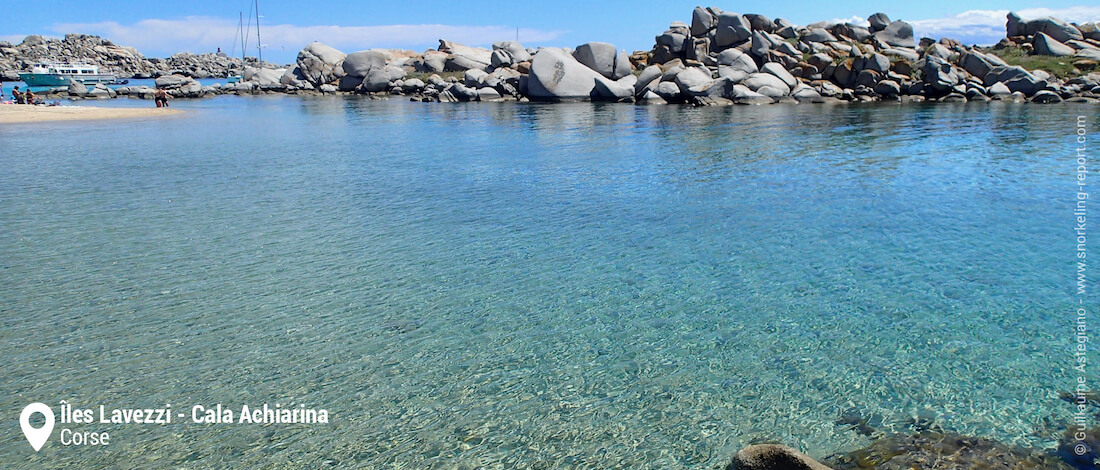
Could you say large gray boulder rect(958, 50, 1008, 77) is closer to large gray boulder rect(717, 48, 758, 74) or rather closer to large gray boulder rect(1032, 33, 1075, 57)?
large gray boulder rect(1032, 33, 1075, 57)

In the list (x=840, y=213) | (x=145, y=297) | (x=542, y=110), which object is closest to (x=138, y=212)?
(x=145, y=297)

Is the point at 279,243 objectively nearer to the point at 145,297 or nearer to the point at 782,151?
the point at 145,297

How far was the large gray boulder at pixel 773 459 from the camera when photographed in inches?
180

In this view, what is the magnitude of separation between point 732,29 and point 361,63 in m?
46.1

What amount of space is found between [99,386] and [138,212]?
345 inches

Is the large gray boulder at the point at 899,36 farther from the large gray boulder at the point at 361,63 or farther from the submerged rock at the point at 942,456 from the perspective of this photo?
the submerged rock at the point at 942,456

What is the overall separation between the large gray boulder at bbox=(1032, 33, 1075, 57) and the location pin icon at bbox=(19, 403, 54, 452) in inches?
3171

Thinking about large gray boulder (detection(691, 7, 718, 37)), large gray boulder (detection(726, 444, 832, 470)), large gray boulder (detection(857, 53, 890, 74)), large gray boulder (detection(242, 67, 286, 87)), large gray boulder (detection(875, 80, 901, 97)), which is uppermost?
large gray boulder (detection(691, 7, 718, 37))

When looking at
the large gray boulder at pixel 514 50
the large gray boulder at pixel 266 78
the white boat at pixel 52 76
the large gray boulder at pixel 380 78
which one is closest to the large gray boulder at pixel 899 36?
the large gray boulder at pixel 514 50

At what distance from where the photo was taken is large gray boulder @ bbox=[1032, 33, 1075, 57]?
63.0 metres

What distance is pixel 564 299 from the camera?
9.12 metres

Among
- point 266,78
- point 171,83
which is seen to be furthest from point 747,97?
point 171,83

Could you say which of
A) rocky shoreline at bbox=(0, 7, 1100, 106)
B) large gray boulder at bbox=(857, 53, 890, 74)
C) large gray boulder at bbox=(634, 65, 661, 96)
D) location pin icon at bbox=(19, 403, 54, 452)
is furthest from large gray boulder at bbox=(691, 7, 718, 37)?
location pin icon at bbox=(19, 403, 54, 452)

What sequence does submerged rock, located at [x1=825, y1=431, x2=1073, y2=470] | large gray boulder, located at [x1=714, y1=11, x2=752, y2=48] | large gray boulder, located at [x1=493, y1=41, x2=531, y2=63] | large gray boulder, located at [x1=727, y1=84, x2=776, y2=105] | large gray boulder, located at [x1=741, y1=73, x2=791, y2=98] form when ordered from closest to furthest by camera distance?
submerged rock, located at [x1=825, y1=431, x2=1073, y2=470] < large gray boulder, located at [x1=727, y1=84, x2=776, y2=105] < large gray boulder, located at [x1=741, y1=73, x2=791, y2=98] < large gray boulder, located at [x1=714, y1=11, x2=752, y2=48] < large gray boulder, located at [x1=493, y1=41, x2=531, y2=63]
